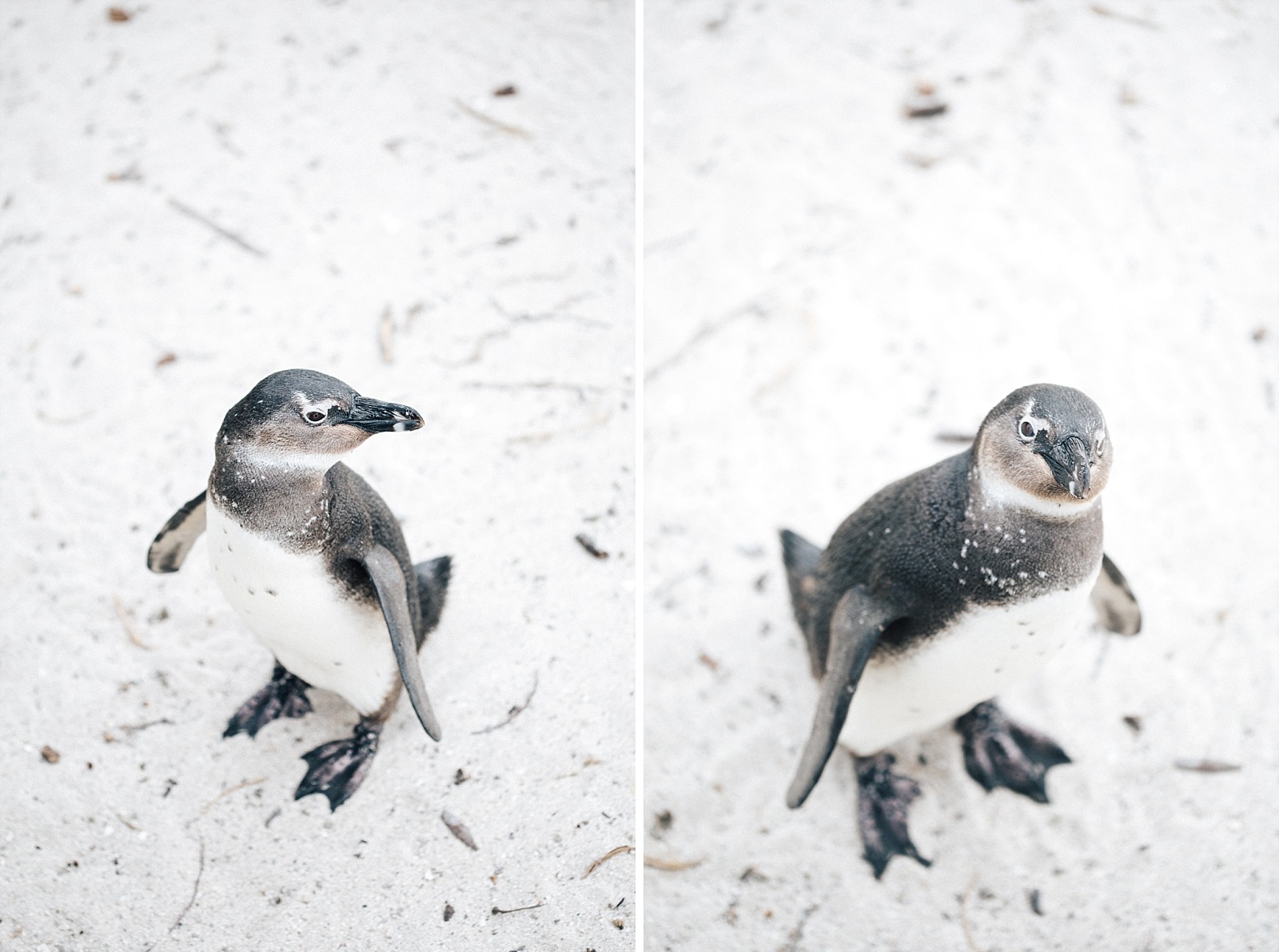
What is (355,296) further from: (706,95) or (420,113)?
(706,95)

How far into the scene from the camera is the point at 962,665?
166cm

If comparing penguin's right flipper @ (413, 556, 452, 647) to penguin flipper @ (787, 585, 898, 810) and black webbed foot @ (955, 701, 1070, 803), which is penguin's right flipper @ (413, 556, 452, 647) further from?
black webbed foot @ (955, 701, 1070, 803)

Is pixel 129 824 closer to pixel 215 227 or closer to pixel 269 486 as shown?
pixel 269 486

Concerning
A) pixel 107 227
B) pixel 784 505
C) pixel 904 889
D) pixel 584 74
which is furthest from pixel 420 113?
pixel 904 889

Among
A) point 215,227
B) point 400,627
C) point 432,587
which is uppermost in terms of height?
point 400,627

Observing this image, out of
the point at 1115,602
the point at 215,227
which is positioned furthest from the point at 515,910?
the point at 215,227

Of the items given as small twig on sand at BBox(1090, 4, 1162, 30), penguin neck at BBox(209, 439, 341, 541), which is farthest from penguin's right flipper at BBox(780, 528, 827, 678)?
small twig on sand at BBox(1090, 4, 1162, 30)

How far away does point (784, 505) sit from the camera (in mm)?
2490

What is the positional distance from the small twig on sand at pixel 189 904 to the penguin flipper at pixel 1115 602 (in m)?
1.67

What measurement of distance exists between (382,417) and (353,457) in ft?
3.14

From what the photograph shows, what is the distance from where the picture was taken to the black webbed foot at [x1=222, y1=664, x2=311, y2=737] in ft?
6.35

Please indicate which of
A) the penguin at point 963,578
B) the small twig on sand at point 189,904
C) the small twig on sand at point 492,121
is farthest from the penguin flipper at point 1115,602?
the small twig on sand at point 492,121

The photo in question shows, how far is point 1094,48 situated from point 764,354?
1.74 metres

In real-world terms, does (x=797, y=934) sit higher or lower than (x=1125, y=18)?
lower
